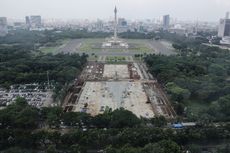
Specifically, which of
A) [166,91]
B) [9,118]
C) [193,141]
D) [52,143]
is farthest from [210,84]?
[9,118]

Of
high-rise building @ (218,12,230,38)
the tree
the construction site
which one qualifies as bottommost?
the construction site

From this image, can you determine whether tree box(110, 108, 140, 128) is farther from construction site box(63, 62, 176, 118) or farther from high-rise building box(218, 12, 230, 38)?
high-rise building box(218, 12, 230, 38)

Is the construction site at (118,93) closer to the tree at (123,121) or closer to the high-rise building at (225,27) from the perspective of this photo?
the tree at (123,121)

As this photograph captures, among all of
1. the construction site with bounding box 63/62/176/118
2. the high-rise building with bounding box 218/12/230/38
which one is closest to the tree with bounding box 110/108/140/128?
the construction site with bounding box 63/62/176/118

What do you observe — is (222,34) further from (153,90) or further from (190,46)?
(153,90)

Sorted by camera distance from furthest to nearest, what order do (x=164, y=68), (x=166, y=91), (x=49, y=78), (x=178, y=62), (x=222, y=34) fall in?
1. (x=222, y=34)
2. (x=178, y=62)
3. (x=164, y=68)
4. (x=49, y=78)
5. (x=166, y=91)

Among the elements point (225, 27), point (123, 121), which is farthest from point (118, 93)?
point (225, 27)

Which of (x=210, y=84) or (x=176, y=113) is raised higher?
(x=210, y=84)

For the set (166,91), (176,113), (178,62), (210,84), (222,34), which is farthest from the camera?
Result: (222,34)

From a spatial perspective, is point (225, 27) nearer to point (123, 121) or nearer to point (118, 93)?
point (118, 93)
